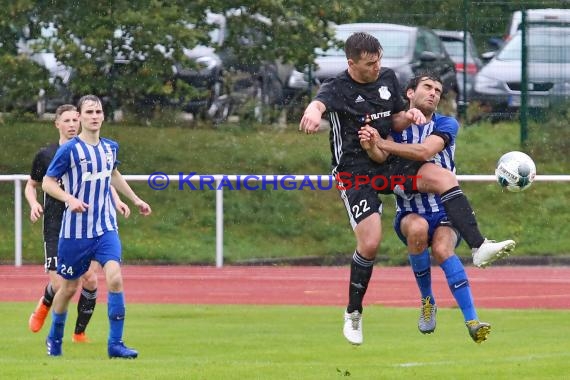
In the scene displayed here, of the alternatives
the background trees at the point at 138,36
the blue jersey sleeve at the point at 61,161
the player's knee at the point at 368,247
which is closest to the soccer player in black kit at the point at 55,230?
the blue jersey sleeve at the point at 61,161

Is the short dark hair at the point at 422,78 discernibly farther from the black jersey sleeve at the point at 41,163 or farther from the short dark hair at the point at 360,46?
the black jersey sleeve at the point at 41,163

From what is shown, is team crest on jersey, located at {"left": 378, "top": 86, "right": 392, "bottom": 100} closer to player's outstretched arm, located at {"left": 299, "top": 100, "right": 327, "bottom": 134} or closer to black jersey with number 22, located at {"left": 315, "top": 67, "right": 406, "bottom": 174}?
black jersey with number 22, located at {"left": 315, "top": 67, "right": 406, "bottom": 174}

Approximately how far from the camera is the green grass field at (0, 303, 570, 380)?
9.38 meters

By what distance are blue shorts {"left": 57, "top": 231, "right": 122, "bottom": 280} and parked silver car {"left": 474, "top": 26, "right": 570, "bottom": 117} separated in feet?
45.0

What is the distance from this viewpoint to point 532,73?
2309 centimetres

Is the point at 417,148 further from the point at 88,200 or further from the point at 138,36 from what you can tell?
the point at 138,36

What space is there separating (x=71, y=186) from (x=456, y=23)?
1382 centimetres

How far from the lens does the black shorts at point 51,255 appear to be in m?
12.1

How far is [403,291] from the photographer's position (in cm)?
1717

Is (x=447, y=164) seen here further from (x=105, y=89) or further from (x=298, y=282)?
(x=105, y=89)

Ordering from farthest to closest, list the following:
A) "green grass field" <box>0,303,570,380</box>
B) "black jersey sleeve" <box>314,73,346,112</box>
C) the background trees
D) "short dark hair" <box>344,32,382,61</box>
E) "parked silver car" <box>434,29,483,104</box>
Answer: "parked silver car" <box>434,29,483,104</box> < the background trees < "black jersey sleeve" <box>314,73,346,112</box> < "short dark hair" <box>344,32,382,61</box> < "green grass field" <box>0,303,570,380</box>

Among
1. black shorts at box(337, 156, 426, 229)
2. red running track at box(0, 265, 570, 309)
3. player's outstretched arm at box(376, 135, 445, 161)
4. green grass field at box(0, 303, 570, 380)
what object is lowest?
red running track at box(0, 265, 570, 309)

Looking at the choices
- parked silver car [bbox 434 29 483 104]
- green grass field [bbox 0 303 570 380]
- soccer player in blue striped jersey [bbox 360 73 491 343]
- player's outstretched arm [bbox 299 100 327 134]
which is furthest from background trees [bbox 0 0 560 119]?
player's outstretched arm [bbox 299 100 327 134]

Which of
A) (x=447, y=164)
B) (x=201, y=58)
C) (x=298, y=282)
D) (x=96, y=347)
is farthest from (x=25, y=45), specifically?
(x=447, y=164)
